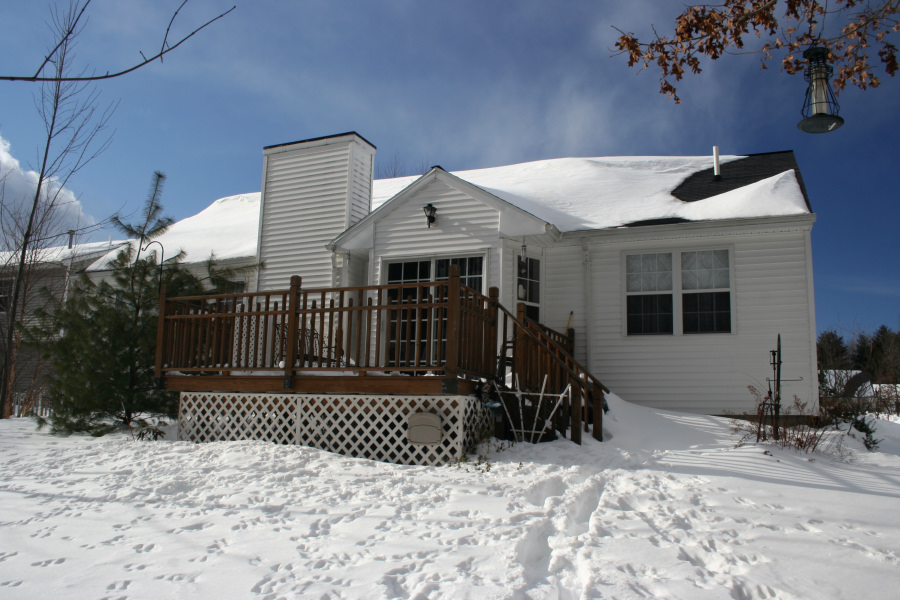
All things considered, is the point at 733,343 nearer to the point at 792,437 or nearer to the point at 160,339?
the point at 792,437

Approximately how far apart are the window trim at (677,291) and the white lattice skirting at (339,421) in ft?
13.7

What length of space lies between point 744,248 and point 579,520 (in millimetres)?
7437

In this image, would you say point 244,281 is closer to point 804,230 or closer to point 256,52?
point 256,52

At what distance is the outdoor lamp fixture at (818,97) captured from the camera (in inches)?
247

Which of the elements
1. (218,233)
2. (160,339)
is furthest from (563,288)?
Answer: (218,233)

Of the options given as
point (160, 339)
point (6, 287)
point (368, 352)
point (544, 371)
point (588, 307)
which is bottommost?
point (544, 371)

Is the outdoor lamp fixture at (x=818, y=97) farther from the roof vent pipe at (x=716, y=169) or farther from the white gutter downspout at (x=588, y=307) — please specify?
the roof vent pipe at (x=716, y=169)

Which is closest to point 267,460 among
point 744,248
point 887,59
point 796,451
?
point 796,451

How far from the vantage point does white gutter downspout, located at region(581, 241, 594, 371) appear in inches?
436

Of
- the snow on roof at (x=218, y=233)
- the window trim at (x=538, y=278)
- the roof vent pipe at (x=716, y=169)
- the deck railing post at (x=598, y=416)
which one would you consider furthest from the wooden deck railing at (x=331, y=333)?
the roof vent pipe at (x=716, y=169)

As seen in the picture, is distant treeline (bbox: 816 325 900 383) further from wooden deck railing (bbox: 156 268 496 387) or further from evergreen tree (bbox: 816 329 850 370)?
wooden deck railing (bbox: 156 268 496 387)

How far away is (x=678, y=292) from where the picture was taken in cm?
1082

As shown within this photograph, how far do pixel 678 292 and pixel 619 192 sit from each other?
315 centimetres

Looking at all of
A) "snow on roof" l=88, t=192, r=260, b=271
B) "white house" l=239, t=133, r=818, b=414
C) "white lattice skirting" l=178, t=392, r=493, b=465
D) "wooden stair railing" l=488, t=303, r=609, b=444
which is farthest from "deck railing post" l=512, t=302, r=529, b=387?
"snow on roof" l=88, t=192, r=260, b=271
